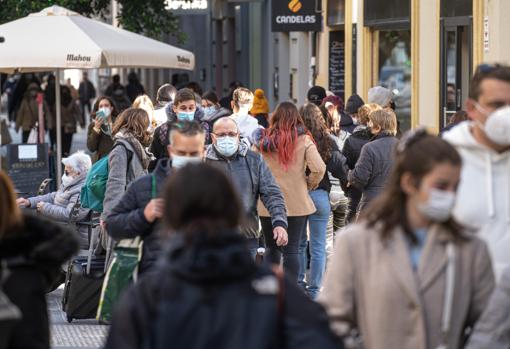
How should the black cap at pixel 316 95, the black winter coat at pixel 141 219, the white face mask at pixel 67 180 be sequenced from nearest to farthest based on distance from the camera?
the black winter coat at pixel 141 219 < the white face mask at pixel 67 180 < the black cap at pixel 316 95

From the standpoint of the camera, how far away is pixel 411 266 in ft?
15.4

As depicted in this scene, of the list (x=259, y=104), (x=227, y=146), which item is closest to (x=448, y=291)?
(x=227, y=146)

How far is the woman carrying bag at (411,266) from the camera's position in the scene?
4660mm

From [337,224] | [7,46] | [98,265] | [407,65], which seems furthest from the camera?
[407,65]

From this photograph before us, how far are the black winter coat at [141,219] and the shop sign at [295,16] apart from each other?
1563 centimetres

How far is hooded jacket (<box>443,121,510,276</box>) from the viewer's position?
5.38 meters

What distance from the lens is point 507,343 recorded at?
16.6 feet

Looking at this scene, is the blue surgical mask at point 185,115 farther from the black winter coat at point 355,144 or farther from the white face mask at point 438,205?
the white face mask at point 438,205

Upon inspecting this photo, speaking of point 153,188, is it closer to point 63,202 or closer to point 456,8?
point 63,202

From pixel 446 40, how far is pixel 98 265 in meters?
7.79

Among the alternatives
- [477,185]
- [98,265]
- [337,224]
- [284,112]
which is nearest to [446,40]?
[337,224]

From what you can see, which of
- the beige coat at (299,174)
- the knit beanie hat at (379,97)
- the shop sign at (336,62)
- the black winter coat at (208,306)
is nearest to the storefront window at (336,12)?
the shop sign at (336,62)

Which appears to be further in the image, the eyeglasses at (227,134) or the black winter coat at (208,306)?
the eyeglasses at (227,134)

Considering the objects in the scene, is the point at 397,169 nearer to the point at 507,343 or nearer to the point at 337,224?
the point at 507,343
